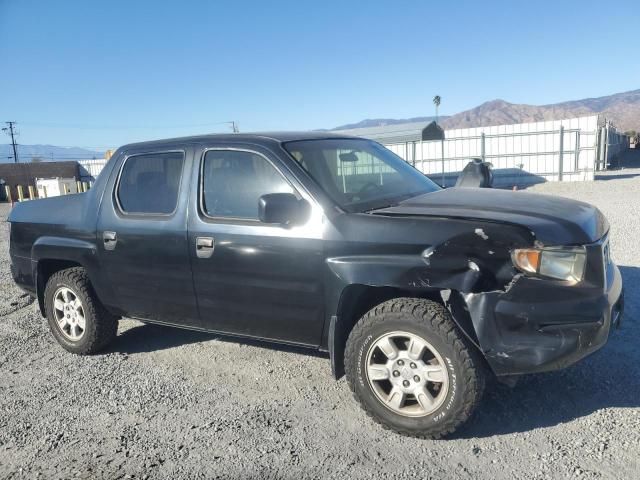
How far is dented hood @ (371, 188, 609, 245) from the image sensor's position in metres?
2.86

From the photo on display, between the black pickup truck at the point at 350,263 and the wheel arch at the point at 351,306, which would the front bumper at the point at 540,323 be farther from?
the wheel arch at the point at 351,306

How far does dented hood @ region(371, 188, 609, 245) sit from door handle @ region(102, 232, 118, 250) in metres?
2.23

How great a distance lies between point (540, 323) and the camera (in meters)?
2.76

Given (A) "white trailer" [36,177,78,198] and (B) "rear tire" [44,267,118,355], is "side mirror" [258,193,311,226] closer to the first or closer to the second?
(B) "rear tire" [44,267,118,355]

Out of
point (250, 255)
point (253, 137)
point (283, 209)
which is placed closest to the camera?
point (283, 209)

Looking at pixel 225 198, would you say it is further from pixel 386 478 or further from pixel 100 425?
pixel 386 478

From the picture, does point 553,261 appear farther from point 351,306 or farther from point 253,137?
point 253,137

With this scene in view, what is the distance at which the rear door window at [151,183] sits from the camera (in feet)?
13.0

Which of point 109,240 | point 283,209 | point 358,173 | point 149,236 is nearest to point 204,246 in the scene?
point 149,236

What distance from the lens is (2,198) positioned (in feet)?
114

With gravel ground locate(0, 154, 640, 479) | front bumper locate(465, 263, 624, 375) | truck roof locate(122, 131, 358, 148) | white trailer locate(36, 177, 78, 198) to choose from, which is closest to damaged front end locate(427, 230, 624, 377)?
front bumper locate(465, 263, 624, 375)

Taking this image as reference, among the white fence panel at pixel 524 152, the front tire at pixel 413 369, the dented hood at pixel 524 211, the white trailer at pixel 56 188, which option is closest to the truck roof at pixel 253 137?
the dented hood at pixel 524 211

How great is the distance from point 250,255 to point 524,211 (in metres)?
1.78

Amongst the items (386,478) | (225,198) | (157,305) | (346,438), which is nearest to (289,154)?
(225,198)
